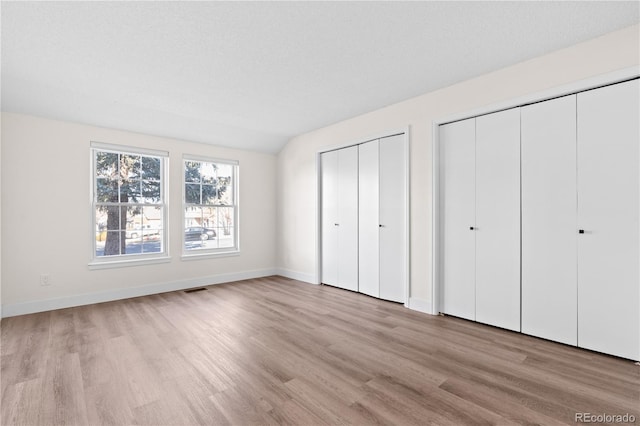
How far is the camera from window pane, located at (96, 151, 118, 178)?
4.22m

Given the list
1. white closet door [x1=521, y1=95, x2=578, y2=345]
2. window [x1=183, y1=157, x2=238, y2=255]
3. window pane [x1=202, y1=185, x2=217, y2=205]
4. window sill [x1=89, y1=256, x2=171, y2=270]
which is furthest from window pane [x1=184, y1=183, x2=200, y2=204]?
white closet door [x1=521, y1=95, x2=578, y2=345]

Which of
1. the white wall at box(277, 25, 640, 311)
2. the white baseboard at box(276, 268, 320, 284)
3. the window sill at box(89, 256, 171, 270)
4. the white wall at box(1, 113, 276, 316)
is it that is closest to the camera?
the white wall at box(277, 25, 640, 311)

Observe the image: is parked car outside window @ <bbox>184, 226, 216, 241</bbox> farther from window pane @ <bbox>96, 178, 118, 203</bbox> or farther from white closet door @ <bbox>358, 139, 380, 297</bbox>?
white closet door @ <bbox>358, 139, 380, 297</bbox>

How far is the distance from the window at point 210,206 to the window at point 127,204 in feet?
1.36

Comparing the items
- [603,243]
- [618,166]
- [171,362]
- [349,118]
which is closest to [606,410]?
[603,243]

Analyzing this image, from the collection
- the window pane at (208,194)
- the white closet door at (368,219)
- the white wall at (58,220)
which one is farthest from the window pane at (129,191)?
the white closet door at (368,219)

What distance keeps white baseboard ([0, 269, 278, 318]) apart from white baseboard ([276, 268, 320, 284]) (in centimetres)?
48

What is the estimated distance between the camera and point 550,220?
279 centimetres

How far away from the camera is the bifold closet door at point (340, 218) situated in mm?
4637

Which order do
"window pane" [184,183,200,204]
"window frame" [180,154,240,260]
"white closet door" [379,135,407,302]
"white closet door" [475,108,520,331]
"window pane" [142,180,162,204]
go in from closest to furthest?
"white closet door" [475,108,520,331], "white closet door" [379,135,407,302], "window pane" [142,180,162,204], "window frame" [180,154,240,260], "window pane" [184,183,200,204]

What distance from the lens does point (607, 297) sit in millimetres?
2496

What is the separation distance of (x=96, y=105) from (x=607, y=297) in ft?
19.1

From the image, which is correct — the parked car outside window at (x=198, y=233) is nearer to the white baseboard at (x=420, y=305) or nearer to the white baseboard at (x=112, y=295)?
the white baseboard at (x=112, y=295)


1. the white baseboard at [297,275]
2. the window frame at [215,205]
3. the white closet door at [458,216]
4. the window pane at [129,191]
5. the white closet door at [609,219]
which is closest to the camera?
the white closet door at [609,219]
